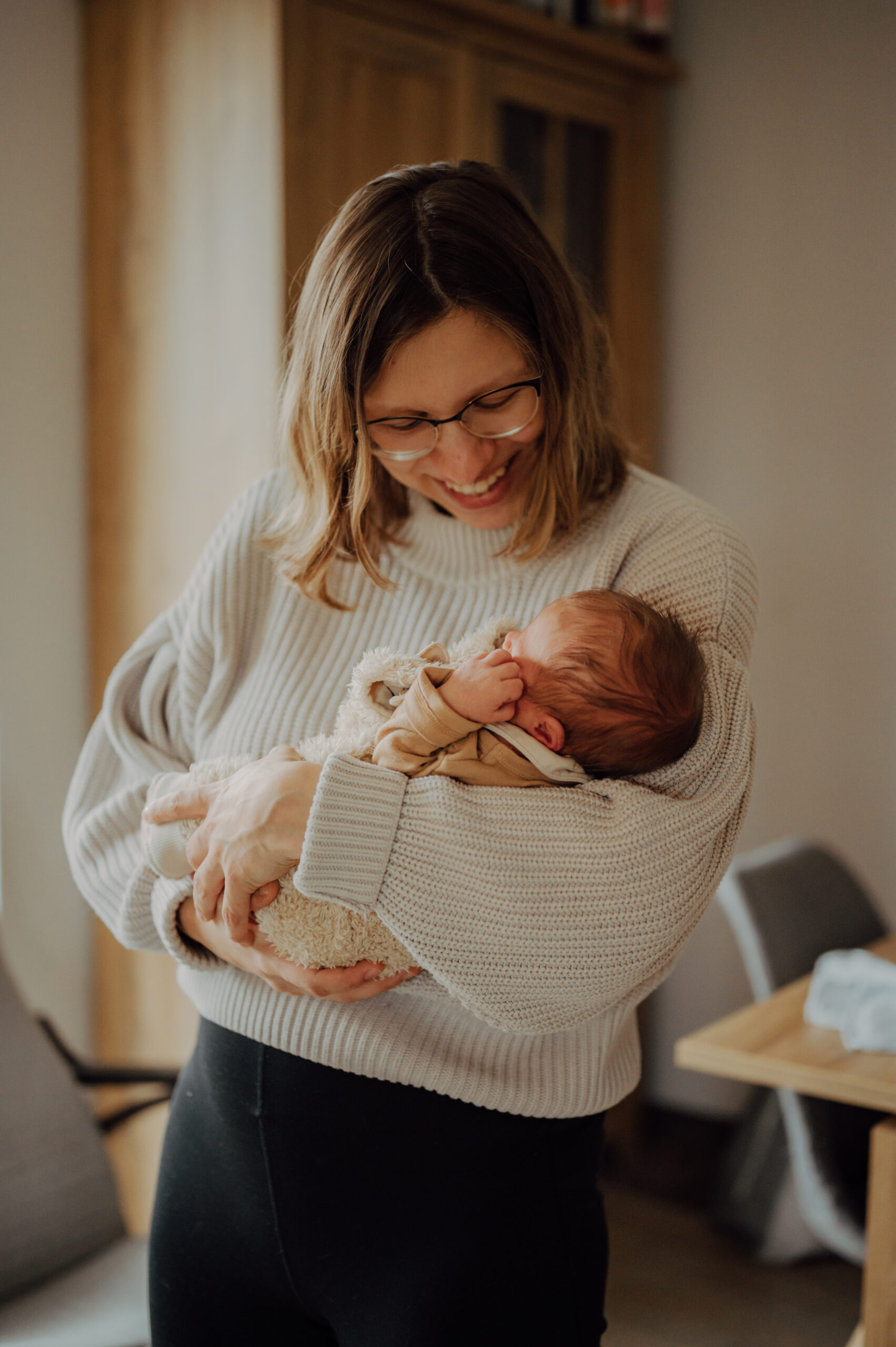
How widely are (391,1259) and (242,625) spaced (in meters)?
0.61

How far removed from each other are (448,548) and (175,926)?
448 mm

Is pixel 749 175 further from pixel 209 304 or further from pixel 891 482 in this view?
pixel 209 304

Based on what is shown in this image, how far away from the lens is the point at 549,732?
982mm

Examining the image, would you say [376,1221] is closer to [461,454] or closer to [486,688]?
[486,688]

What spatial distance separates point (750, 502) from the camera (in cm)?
313

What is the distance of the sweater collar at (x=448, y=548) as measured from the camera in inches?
44.2

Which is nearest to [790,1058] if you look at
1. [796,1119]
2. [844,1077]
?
[844,1077]

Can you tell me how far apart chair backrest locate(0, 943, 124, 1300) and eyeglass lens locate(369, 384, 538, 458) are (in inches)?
56.7

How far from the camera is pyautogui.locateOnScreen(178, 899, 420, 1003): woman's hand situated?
944mm

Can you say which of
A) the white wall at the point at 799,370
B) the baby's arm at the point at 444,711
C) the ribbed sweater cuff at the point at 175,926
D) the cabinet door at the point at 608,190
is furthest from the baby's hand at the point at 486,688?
the white wall at the point at 799,370

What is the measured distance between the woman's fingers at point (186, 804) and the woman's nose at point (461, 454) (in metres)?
0.36

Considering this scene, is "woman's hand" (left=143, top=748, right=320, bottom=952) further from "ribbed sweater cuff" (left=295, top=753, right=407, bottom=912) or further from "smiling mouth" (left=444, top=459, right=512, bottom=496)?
"smiling mouth" (left=444, top=459, right=512, bottom=496)

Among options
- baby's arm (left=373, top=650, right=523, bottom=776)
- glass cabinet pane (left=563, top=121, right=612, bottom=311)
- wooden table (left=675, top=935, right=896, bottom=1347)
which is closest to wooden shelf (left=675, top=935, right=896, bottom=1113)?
wooden table (left=675, top=935, right=896, bottom=1347)

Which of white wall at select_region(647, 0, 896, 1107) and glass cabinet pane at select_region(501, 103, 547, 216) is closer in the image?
glass cabinet pane at select_region(501, 103, 547, 216)
